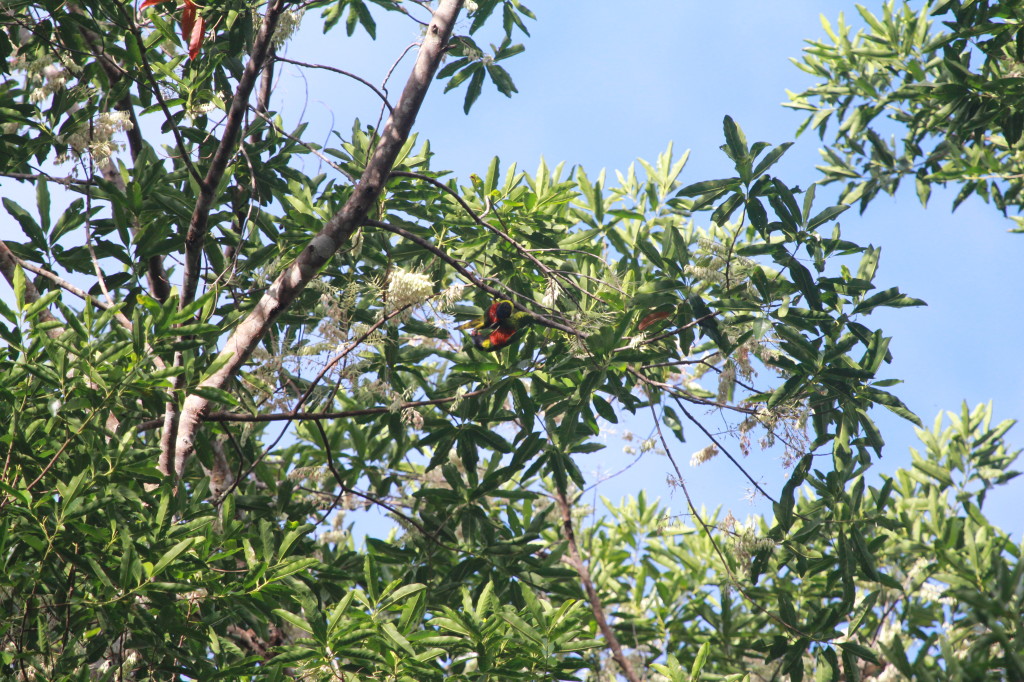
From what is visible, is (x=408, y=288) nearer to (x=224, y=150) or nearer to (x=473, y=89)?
(x=224, y=150)

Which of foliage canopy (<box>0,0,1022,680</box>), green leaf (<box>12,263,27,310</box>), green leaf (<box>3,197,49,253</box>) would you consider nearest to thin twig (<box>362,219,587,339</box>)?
foliage canopy (<box>0,0,1022,680</box>)

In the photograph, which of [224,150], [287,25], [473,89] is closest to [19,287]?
[224,150]

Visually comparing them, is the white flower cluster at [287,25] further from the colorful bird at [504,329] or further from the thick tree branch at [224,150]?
the colorful bird at [504,329]

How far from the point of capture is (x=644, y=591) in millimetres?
5809

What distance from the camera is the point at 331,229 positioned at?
10.3ft

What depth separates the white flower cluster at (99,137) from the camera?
11.3 feet

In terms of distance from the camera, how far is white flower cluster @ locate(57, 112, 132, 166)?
11.3 feet

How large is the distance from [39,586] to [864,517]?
9.52 ft

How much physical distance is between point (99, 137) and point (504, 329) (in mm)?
1844

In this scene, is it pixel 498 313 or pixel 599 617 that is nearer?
pixel 498 313

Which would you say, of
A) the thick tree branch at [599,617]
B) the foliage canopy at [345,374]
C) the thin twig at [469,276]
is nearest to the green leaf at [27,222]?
the foliage canopy at [345,374]

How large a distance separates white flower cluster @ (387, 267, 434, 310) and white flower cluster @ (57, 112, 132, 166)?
142 cm

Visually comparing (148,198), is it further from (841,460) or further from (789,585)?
(789,585)

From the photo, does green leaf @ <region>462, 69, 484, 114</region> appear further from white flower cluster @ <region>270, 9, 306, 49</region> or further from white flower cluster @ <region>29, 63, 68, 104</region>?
white flower cluster @ <region>29, 63, 68, 104</region>
